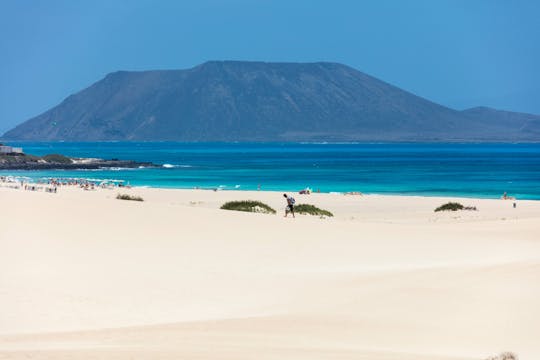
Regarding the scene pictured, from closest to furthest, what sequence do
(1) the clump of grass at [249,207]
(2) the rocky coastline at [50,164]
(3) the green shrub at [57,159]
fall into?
(1) the clump of grass at [249,207] < (2) the rocky coastline at [50,164] < (3) the green shrub at [57,159]

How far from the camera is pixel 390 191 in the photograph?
62.0 m

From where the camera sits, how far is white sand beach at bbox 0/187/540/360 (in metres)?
10.1

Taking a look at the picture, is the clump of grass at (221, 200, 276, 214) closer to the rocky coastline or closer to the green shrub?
the rocky coastline

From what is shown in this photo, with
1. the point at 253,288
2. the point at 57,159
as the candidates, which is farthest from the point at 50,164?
the point at 253,288

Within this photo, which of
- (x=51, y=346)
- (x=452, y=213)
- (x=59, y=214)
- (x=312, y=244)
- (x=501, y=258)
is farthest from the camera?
(x=452, y=213)

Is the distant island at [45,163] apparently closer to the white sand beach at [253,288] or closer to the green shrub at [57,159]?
the green shrub at [57,159]

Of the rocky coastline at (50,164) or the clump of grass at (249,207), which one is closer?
the clump of grass at (249,207)

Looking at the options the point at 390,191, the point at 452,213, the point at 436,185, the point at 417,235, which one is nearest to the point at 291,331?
the point at 417,235

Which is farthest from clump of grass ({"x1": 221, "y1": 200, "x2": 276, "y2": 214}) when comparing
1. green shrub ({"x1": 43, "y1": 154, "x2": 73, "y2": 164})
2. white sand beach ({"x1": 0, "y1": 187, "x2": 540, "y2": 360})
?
green shrub ({"x1": 43, "y1": 154, "x2": 73, "y2": 164})

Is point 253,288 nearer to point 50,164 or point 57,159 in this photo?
point 50,164

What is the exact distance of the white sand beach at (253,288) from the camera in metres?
10.1

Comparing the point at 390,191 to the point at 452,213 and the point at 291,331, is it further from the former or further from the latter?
the point at 291,331

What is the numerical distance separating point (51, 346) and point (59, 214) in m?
12.7

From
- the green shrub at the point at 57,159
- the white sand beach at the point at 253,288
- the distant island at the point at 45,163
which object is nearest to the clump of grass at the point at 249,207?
the white sand beach at the point at 253,288
